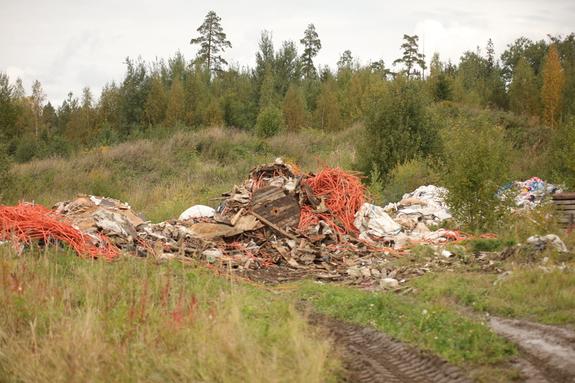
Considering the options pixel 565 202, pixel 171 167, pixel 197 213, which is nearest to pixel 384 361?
pixel 565 202

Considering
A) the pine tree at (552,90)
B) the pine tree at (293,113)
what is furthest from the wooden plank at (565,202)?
the pine tree at (552,90)

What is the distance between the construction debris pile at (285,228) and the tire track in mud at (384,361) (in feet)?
9.56

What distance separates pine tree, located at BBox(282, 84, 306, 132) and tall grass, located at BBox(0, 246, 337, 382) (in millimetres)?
35803

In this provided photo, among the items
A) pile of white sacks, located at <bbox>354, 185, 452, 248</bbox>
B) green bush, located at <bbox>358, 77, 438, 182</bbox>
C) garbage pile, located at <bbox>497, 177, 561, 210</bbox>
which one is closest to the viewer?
pile of white sacks, located at <bbox>354, 185, 452, 248</bbox>

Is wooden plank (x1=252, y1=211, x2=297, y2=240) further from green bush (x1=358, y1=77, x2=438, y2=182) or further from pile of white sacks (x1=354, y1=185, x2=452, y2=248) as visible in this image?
green bush (x1=358, y1=77, x2=438, y2=182)

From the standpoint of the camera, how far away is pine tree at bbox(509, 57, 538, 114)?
47000 millimetres

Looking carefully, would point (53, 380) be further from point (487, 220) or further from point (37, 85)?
point (37, 85)

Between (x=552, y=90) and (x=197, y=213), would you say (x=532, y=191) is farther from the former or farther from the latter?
(x=552, y=90)

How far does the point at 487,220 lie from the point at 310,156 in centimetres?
1852

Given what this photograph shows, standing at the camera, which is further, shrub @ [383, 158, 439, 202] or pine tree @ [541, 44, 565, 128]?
pine tree @ [541, 44, 565, 128]

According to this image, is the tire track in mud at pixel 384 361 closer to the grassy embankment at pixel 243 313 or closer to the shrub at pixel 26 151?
the grassy embankment at pixel 243 313

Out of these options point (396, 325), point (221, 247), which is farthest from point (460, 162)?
point (396, 325)

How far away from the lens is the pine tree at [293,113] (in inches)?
1660

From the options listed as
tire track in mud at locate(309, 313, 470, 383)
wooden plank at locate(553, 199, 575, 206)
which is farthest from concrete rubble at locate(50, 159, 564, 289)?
tire track in mud at locate(309, 313, 470, 383)
